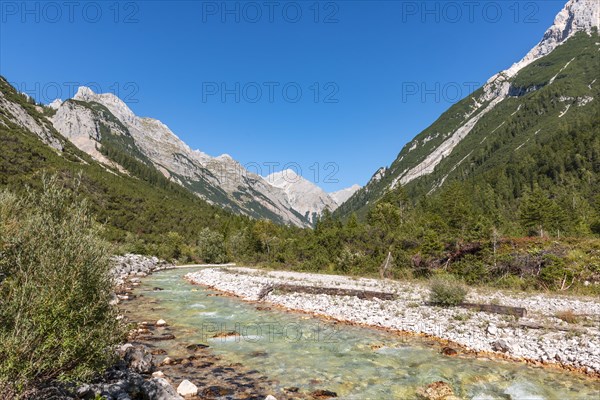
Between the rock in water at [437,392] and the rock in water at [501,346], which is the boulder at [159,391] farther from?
the rock in water at [501,346]

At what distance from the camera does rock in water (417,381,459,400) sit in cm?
1047

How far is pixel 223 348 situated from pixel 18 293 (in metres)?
10.4

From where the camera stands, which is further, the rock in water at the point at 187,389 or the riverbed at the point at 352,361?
the riverbed at the point at 352,361

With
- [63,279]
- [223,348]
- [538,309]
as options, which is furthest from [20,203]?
[538,309]

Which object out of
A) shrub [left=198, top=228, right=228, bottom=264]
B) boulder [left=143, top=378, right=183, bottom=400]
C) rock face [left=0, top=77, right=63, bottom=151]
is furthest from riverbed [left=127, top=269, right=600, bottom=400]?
rock face [left=0, top=77, right=63, bottom=151]

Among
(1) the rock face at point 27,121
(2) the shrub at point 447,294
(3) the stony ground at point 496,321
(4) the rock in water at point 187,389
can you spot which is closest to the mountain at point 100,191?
(1) the rock face at point 27,121

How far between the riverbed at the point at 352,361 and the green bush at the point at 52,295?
5008mm

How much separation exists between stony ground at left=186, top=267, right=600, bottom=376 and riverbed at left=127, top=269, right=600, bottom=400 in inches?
39.4

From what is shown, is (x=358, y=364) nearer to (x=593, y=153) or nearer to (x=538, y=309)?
(x=538, y=309)

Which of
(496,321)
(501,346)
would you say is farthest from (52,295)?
(496,321)

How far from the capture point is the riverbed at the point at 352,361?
1086 cm

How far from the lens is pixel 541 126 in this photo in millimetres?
168500

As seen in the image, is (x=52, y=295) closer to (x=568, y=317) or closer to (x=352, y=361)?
(x=352, y=361)

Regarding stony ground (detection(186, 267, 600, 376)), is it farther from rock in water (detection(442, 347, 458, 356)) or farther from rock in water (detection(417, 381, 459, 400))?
rock in water (detection(417, 381, 459, 400))
